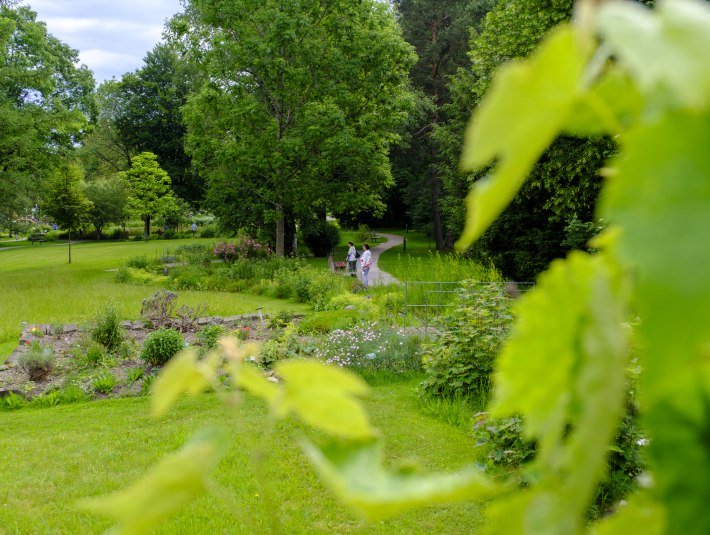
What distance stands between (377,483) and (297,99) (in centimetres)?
1790

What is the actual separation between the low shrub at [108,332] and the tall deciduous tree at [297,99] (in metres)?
8.92

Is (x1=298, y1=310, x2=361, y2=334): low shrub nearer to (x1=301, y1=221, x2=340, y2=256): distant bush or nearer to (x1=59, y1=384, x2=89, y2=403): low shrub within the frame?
(x1=59, y1=384, x2=89, y2=403): low shrub

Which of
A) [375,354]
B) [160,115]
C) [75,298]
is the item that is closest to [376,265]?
[75,298]

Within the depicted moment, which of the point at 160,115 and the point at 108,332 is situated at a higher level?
the point at 160,115

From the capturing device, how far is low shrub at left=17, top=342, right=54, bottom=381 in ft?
23.3

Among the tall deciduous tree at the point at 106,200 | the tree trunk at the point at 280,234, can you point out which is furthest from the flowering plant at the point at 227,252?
the tall deciduous tree at the point at 106,200

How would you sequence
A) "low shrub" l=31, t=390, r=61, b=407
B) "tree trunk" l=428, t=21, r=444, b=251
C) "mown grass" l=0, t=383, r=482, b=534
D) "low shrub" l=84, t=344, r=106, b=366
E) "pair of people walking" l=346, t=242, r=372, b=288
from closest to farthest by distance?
"mown grass" l=0, t=383, r=482, b=534 < "low shrub" l=31, t=390, r=61, b=407 < "low shrub" l=84, t=344, r=106, b=366 < "pair of people walking" l=346, t=242, r=372, b=288 < "tree trunk" l=428, t=21, r=444, b=251

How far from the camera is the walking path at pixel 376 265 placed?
14.9 m

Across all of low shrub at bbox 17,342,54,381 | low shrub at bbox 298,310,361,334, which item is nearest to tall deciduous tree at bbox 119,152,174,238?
low shrub at bbox 298,310,361,334

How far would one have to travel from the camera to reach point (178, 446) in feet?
17.2

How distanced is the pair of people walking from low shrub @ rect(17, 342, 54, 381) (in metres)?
7.65

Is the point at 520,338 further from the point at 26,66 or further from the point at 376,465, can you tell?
the point at 26,66

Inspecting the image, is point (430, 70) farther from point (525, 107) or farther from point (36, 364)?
point (525, 107)

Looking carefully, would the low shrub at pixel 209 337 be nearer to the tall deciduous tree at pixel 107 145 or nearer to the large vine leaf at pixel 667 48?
the large vine leaf at pixel 667 48
